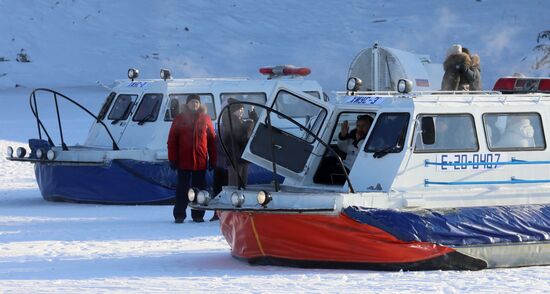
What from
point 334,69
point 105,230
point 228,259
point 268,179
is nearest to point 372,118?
point 228,259

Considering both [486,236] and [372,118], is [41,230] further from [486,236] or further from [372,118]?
[486,236]

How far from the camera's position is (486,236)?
11.2m

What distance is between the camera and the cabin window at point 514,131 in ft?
39.3

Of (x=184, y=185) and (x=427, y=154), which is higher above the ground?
(x=427, y=154)

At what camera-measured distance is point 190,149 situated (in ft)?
48.7

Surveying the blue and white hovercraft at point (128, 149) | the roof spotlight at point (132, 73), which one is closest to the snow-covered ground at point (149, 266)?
the blue and white hovercraft at point (128, 149)

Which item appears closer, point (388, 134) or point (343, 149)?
point (388, 134)

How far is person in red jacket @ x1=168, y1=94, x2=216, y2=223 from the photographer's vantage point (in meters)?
14.9

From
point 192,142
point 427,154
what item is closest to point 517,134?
point 427,154

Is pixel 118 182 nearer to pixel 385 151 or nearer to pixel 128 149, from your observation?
pixel 128 149

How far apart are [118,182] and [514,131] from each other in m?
6.79

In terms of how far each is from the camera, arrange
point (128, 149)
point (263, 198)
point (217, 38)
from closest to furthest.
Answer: point (263, 198) → point (128, 149) → point (217, 38)

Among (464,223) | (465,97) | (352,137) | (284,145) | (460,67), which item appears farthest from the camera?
(460,67)

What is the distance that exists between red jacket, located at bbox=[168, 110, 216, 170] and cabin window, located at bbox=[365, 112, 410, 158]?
3.48 metres
